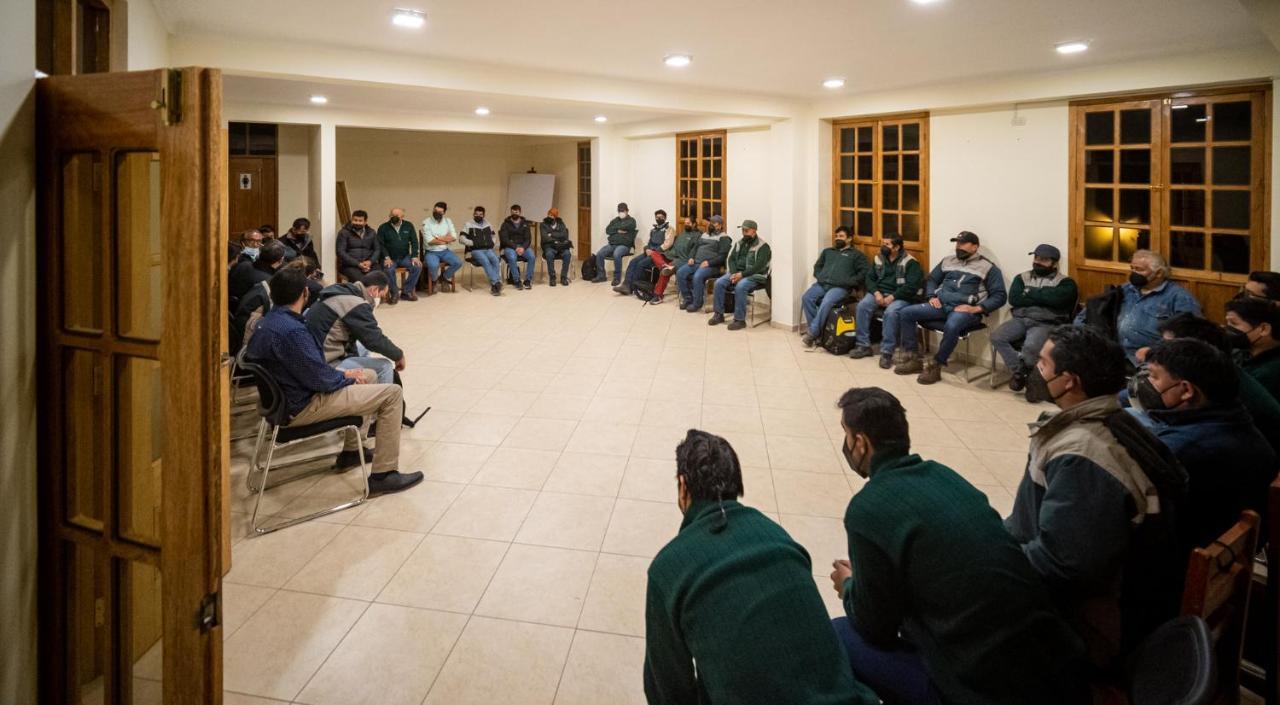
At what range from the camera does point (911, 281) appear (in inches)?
246

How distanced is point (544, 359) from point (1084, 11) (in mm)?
4509

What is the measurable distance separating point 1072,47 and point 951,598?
4580 mm

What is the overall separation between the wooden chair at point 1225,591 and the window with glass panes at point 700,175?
8.21 m

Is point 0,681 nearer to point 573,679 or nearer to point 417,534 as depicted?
point 573,679

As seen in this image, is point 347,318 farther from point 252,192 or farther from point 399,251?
point 252,192

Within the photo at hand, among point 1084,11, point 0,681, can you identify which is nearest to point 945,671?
point 0,681

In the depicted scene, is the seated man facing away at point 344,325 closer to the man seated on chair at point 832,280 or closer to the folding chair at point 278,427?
the folding chair at point 278,427

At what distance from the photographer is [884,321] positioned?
6.25 metres

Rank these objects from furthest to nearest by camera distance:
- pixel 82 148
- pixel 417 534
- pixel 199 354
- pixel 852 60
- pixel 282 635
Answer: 1. pixel 852 60
2. pixel 417 534
3. pixel 282 635
4. pixel 82 148
5. pixel 199 354

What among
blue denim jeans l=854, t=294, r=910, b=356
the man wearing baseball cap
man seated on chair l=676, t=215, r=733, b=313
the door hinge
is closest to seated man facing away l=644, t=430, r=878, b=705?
the door hinge

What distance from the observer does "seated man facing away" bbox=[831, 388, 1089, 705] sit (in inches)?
54.8

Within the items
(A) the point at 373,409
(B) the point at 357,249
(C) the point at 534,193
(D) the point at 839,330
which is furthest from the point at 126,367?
(C) the point at 534,193

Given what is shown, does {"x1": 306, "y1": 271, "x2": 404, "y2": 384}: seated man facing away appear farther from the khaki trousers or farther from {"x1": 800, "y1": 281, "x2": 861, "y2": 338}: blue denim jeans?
{"x1": 800, "y1": 281, "x2": 861, "y2": 338}: blue denim jeans

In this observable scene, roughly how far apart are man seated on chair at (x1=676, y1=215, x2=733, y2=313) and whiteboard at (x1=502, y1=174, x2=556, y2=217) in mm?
4501
